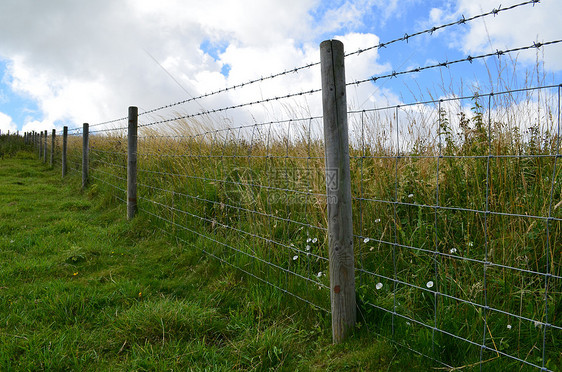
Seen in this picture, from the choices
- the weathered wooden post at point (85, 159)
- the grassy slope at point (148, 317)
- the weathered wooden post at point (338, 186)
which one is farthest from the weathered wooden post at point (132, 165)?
the weathered wooden post at point (338, 186)

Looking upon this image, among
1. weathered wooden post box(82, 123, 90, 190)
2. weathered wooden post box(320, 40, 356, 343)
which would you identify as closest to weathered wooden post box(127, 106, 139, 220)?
weathered wooden post box(82, 123, 90, 190)

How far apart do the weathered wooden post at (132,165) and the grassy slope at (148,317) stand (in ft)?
3.02

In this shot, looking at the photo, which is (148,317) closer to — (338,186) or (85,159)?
(338,186)

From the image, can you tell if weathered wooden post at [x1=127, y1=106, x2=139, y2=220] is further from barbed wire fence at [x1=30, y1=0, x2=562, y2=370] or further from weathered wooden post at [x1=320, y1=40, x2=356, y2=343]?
weathered wooden post at [x1=320, y1=40, x2=356, y2=343]

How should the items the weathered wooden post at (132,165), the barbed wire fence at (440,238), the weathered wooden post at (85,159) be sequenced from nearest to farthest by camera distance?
1. the barbed wire fence at (440,238)
2. the weathered wooden post at (132,165)
3. the weathered wooden post at (85,159)

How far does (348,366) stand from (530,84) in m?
2.60

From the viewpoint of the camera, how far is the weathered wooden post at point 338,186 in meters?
2.42

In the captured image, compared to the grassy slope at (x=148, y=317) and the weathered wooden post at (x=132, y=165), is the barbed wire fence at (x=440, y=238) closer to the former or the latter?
the grassy slope at (x=148, y=317)

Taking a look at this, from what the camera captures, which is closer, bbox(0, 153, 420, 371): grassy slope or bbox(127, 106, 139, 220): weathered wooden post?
bbox(0, 153, 420, 371): grassy slope

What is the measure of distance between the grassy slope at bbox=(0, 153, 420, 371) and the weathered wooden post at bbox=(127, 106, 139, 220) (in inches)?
36.2

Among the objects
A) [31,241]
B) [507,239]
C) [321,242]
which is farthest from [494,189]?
[31,241]

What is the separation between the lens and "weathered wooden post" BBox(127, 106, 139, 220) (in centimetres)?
577

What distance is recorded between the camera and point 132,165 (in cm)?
583

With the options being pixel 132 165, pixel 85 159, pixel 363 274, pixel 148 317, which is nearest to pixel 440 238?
pixel 363 274
